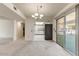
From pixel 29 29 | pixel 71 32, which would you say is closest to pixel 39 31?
pixel 29 29

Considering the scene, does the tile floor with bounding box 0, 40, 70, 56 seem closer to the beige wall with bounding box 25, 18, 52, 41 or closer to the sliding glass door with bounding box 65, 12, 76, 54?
the sliding glass door with bounding box 65, 12, 76, 54

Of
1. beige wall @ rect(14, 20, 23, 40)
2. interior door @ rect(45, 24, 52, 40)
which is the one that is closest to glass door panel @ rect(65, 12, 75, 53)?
interior door @ rect(45, 24, 52, 40)

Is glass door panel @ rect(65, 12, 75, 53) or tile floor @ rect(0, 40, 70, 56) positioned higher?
glass door panel @ rect(65, 12, 75, 53)

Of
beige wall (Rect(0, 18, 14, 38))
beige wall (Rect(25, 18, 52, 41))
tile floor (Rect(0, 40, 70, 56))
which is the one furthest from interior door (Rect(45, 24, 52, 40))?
beige wall (Rect(0, 18, 14, 38))

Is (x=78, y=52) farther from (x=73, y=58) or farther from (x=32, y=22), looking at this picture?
(x=32, y=22)

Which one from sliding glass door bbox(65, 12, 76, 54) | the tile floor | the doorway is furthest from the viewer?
the doorway

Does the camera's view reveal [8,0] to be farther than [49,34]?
No

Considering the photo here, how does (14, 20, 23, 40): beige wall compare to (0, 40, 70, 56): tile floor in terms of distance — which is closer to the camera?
(0, 40, 70, 56): tile floor

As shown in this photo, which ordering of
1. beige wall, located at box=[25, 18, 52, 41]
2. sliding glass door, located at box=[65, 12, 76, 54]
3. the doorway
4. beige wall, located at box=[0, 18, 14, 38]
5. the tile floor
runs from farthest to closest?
beige wall, located at box=[0, 18, 14, 38]
the doorway
beige wall, located at box=[25, 18, 52, 41]
the tile floor
sliding glass door, located at box=[65, 12, 76, 54]

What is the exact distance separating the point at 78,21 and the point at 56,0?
3.50 m

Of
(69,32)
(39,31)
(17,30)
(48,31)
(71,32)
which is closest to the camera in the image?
(71,32)

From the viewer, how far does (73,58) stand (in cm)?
145

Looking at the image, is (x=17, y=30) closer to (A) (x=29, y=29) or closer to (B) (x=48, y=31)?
(A) (x=29, y=29)

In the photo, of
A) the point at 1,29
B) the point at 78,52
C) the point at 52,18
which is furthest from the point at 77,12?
the point at 1,29
